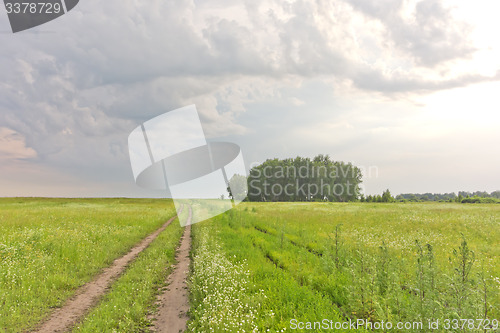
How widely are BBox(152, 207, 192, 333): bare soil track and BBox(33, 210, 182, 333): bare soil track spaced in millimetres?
2376

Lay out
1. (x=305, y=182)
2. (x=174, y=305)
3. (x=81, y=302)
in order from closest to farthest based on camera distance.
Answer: (x=174, y=305)
(x=81, y=302)
(x=305, y=182)

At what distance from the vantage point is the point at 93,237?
18.5 metres

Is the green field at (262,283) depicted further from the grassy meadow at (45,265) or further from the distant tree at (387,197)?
the distant tree at (387,197)

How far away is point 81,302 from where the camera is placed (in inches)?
368

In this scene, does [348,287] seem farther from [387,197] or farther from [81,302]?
[387,197]

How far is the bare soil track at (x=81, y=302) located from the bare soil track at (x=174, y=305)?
2376 mm

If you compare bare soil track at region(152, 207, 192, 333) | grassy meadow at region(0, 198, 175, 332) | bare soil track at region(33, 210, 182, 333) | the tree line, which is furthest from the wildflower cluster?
the tree line

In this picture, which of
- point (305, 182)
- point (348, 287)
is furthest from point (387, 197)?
point (348, 287)

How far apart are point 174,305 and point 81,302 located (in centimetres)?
346

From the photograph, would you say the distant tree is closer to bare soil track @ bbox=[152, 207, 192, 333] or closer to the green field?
the green field

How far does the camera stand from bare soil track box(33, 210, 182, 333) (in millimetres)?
7730

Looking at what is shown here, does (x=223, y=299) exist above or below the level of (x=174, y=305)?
above

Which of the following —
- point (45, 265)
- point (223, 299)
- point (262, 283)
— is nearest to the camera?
point (223, 299)

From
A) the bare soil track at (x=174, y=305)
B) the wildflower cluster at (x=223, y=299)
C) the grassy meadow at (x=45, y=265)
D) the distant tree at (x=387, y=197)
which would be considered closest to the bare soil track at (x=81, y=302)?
the grassy meadow at (x=45, y=265)
